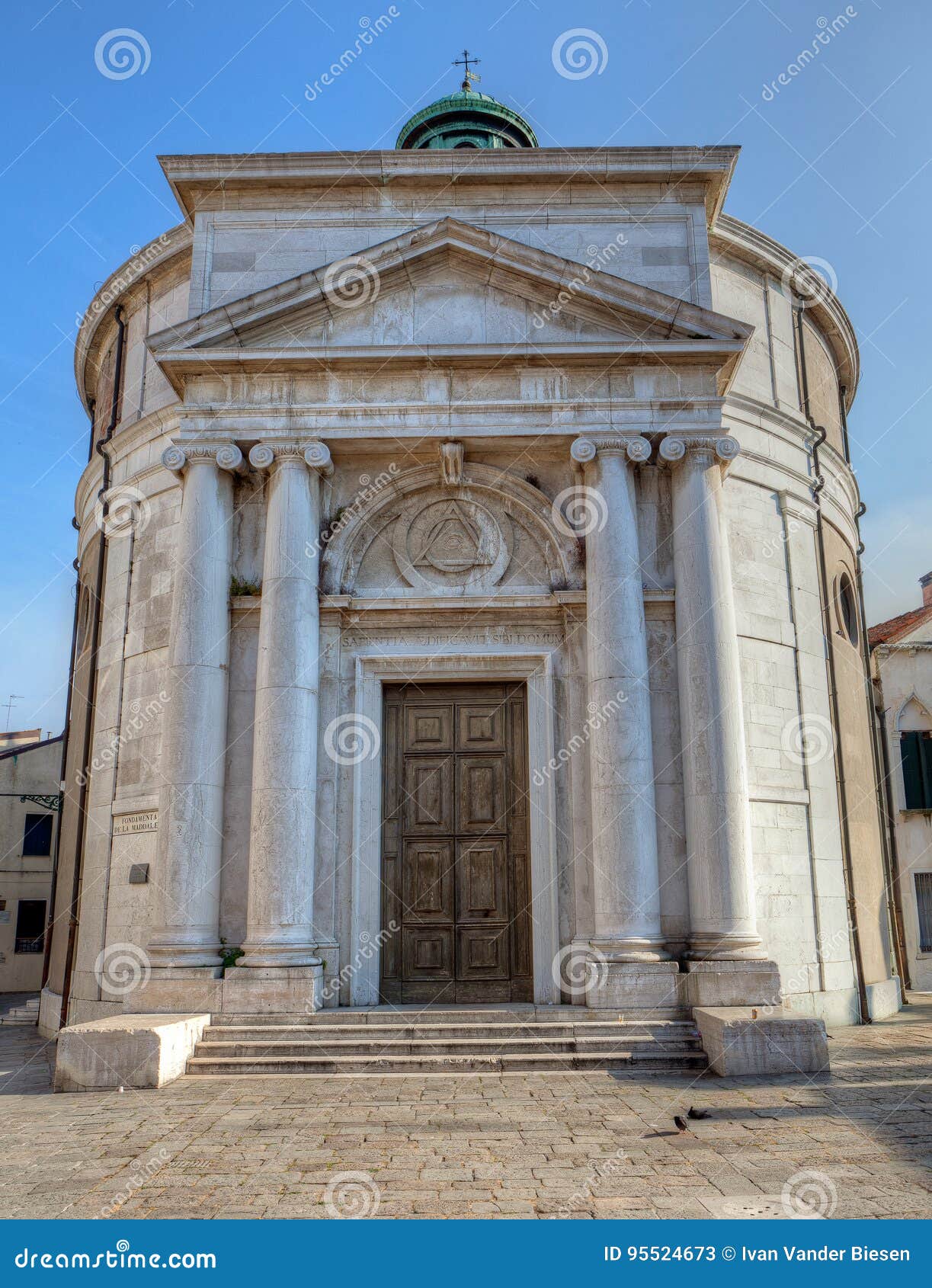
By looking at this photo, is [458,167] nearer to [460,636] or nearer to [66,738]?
[460,636]

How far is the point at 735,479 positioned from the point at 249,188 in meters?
7.47

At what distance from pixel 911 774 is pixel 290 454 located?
16879 millimetres

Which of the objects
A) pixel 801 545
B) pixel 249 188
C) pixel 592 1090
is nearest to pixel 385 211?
pixel 249 188

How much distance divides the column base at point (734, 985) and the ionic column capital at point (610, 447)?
225 inches

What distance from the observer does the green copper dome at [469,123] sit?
23703mm

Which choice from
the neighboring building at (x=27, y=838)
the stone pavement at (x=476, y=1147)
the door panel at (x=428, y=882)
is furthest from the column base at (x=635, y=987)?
the neighboring building at (x=27, y=838)

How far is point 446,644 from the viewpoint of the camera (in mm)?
12586

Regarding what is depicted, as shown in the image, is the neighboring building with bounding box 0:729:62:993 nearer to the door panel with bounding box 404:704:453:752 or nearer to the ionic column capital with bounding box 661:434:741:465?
the door panel with bounding box 404:704:453:752

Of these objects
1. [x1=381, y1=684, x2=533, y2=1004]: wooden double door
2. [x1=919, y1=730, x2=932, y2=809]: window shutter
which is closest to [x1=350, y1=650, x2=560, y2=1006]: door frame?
[x1=381, y1=684, x2=533, y2=1004]: wooden double door

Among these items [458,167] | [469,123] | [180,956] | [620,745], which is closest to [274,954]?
[180,956]

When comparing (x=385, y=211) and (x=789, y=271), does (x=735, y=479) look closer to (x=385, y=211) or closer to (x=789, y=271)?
(x=789, y=271)

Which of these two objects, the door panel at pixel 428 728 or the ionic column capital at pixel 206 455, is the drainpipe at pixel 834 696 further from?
the ionic column capital at pixel 206 455

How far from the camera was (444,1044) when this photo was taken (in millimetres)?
10188

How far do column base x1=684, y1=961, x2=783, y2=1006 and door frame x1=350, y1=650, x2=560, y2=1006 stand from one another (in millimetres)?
1607
